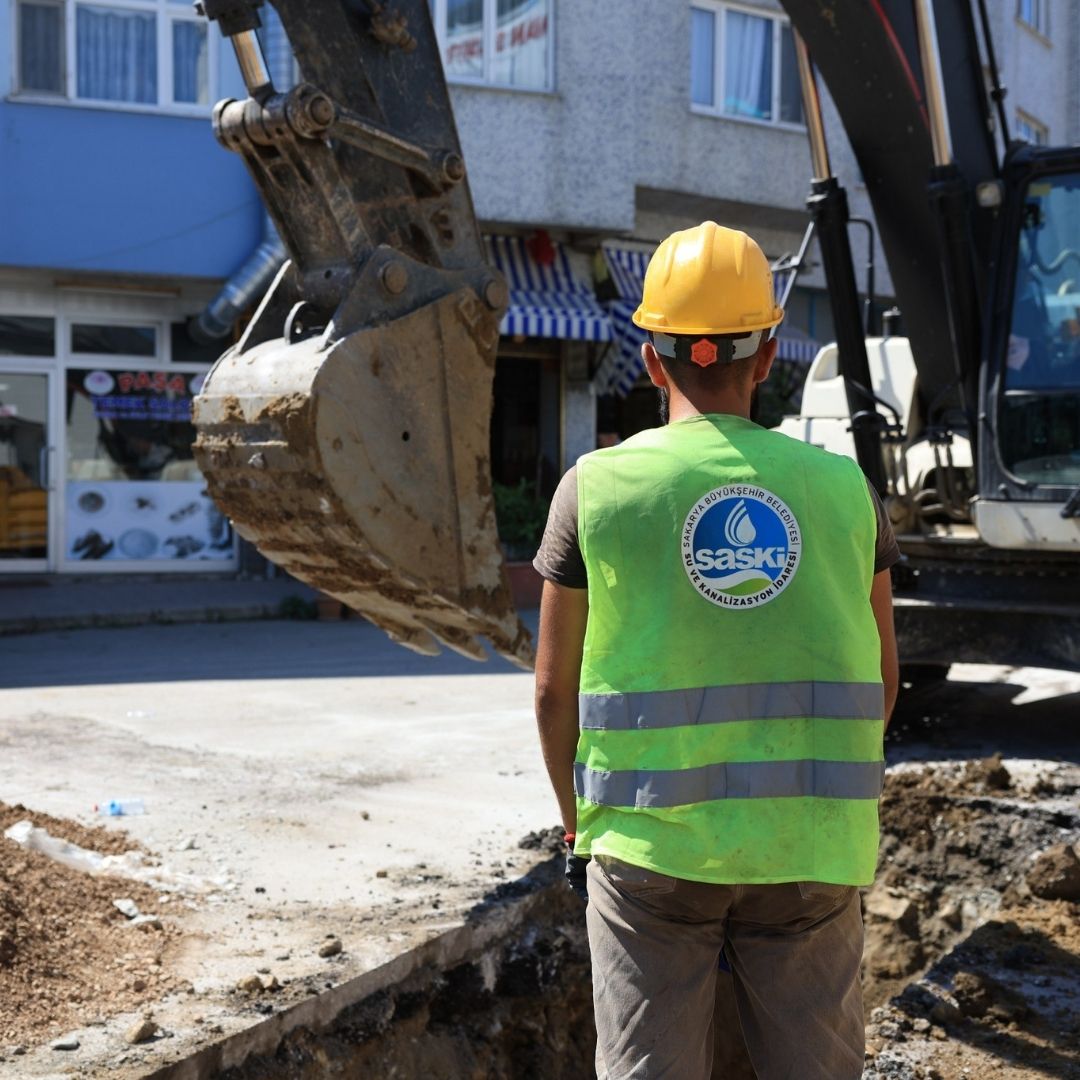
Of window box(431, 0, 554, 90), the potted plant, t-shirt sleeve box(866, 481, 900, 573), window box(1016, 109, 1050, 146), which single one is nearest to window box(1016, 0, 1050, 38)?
window box(1016, 109, 1050, 146)

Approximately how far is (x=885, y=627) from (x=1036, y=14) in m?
25.1

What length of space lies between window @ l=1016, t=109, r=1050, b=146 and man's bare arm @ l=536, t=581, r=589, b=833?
938 inches

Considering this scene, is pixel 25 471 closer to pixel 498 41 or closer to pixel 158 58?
pixel 158 58

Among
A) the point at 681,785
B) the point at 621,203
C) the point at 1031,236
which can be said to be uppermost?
the point at 621,203

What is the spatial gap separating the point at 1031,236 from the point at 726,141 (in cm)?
1188

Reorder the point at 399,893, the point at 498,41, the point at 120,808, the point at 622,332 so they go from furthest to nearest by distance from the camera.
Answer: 1. the point at 622,332
2. the point at 498,41
3. the point at 120,808
4. the point at 399,893

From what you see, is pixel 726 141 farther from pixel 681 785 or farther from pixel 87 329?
pixel 681 785

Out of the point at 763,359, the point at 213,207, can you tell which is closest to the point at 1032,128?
the point at 213,207

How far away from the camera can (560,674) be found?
2.72 meters

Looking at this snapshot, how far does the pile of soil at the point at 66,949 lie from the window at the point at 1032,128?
74.9 ft

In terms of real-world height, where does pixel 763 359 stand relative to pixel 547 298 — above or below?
below

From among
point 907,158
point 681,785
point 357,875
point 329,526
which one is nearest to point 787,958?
point 681,785

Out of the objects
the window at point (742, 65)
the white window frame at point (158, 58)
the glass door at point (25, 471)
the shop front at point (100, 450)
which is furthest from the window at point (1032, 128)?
the glass door at point (25, 471)

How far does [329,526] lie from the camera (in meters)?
4.11
